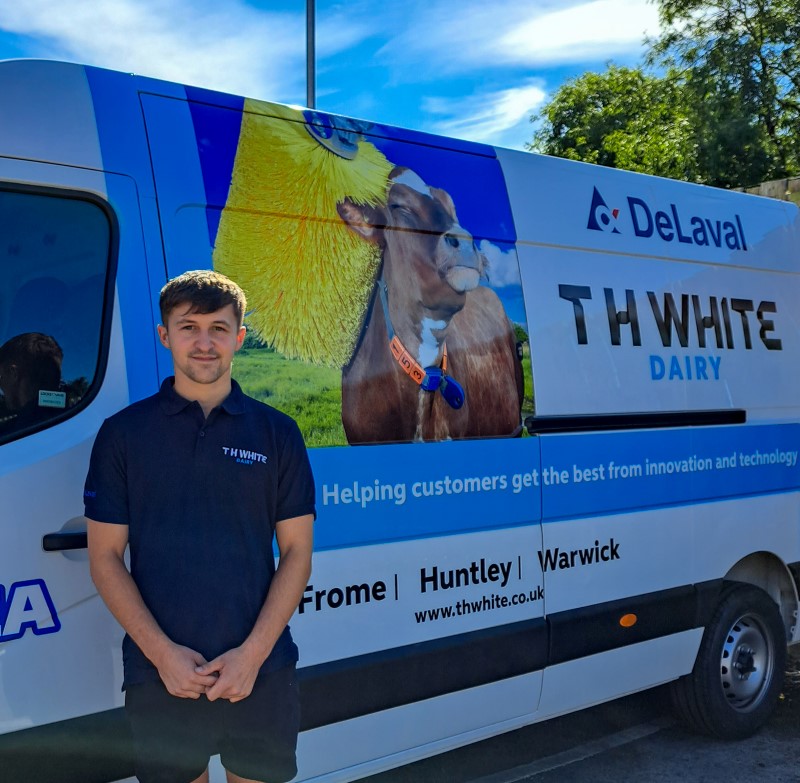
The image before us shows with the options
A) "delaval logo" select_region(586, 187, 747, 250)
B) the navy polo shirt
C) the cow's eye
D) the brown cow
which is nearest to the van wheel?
"delaval logo" select_region(586, 187, 747, 250)

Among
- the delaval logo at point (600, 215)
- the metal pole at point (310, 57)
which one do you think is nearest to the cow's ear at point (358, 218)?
the delaval logo at point (600, 215)

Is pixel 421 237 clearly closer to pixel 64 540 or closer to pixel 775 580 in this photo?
pixel 64 540

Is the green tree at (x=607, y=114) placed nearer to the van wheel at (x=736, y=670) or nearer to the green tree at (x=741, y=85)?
the green tree at (x=741, y=85)

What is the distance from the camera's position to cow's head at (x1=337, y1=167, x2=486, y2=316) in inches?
133

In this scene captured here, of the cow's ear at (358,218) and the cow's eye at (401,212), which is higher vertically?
the cow's eye at (401,212)

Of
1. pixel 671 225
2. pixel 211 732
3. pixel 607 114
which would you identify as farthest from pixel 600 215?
pixel 607 114

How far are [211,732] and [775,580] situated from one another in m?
3.67

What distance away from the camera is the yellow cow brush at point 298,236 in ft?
9.95

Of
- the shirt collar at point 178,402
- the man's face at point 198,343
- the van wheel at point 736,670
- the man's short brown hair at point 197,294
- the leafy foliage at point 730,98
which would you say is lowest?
the van wheel at point 736,670

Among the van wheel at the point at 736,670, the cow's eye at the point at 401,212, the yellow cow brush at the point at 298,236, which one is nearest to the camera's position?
the yellow cow brush at the point at 298,236

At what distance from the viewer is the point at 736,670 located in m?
4.82

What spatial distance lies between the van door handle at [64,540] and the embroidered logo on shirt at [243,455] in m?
0.61

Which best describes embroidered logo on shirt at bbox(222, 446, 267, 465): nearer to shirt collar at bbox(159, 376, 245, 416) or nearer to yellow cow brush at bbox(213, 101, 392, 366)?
shirt collar at bbox(159, 376, 245, 416)

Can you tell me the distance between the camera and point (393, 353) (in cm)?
337
